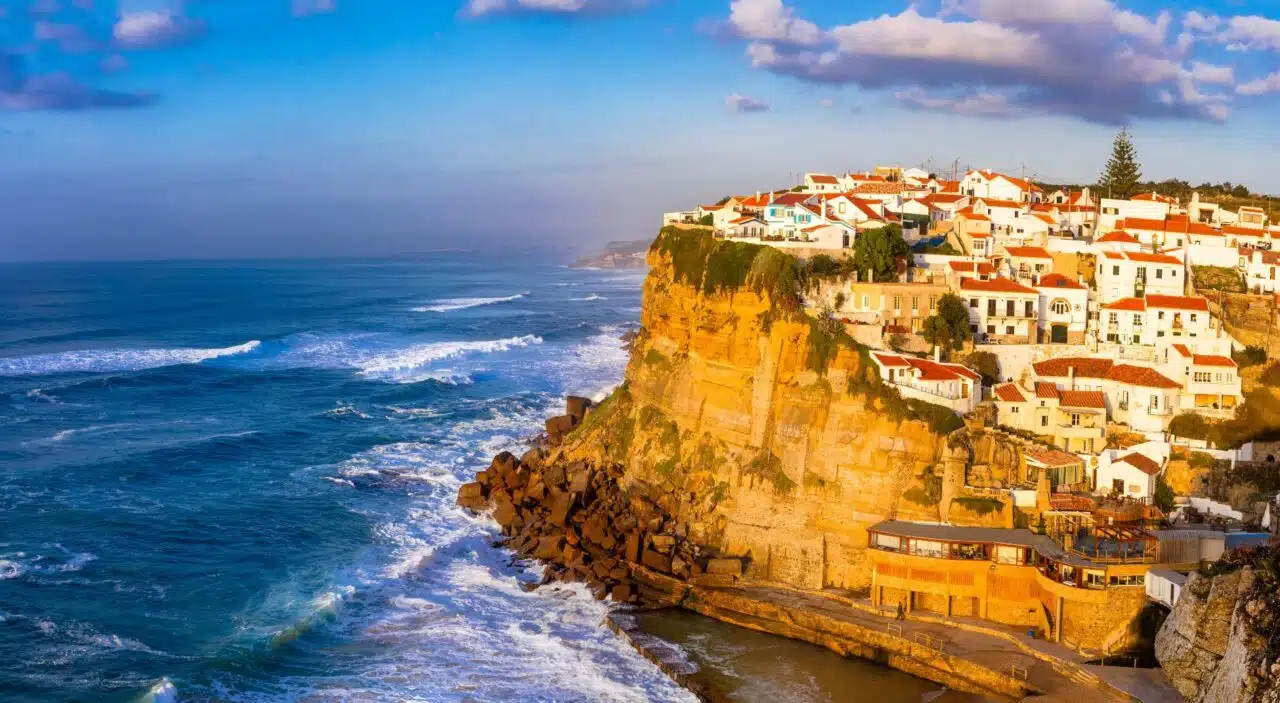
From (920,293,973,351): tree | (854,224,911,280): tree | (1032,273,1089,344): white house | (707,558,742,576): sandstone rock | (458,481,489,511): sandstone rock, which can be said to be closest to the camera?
(707,558,742,576): sandstone rock

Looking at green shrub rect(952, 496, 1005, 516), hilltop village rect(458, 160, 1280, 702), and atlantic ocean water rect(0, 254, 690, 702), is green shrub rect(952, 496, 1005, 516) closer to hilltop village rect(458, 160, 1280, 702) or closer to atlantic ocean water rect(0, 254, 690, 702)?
hilltop village rect(458, 160, 1280, 702)

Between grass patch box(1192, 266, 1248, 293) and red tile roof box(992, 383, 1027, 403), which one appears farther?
grass patch box(1192, 266, 1248, 293)

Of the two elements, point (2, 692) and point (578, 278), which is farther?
point (578, 278)

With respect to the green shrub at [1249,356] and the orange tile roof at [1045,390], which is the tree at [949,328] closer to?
the orange tile roof at [1045,390]

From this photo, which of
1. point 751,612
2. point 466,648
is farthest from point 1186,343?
point 466,648

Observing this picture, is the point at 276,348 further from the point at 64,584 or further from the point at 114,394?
the point at 64,584

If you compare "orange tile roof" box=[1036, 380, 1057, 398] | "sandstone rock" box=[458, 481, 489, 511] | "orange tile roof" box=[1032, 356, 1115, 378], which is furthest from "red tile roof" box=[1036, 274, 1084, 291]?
"sandstone rock" box=[458, 481, 489, 511]
